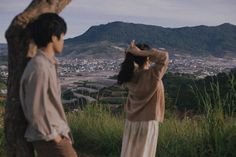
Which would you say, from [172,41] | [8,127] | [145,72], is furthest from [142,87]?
[172,41]

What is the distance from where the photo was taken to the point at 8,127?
4.04 meters

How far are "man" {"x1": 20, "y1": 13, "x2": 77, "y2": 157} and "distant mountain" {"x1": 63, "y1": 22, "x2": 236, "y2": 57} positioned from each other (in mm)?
48328

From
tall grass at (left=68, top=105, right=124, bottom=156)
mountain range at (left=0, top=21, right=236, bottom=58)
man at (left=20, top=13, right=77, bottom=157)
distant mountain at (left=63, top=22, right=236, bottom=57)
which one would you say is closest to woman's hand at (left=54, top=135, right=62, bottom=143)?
man at (left=20, top=13, right=77, bottom=157)

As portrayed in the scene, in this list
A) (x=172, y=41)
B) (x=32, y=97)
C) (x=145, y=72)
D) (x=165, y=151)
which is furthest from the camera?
(x=172, y=41)

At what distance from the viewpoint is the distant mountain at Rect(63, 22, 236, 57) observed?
183ft

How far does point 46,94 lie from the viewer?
11.0 feet

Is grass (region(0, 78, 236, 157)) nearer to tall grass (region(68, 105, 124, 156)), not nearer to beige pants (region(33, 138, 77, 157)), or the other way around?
tall grass (region(68, 105, 124, 156))

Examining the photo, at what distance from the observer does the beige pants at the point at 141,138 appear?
5496mm

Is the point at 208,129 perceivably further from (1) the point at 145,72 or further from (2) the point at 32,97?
(2) the point at 32,97

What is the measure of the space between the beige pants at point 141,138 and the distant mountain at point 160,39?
152ft

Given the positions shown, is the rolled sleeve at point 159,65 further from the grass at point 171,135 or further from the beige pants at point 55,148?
the beige pants at point 55,148

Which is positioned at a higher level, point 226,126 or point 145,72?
point 145,72

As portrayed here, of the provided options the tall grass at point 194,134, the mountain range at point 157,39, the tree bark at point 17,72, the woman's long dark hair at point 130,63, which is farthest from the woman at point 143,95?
the mountain range at point 157,39

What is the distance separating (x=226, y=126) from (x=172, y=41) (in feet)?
179
